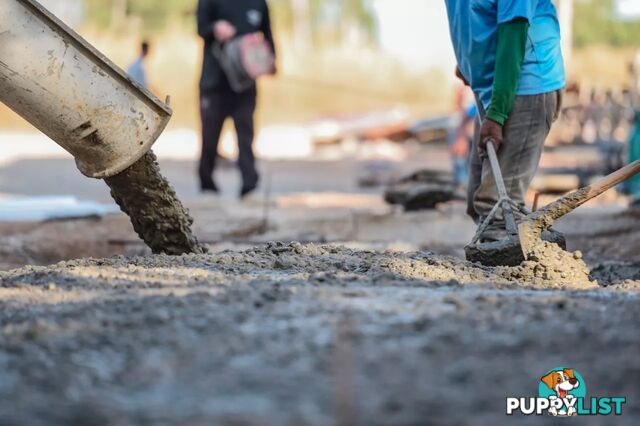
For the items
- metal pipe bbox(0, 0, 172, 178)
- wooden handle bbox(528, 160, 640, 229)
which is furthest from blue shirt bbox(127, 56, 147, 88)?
wooden handle bbox(528, 160, 640, 229)

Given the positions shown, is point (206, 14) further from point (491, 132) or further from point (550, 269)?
point (550, 269)

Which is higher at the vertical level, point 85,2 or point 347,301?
point 85,2

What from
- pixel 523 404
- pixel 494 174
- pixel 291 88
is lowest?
pixel 523 404

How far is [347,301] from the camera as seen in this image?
3.72m

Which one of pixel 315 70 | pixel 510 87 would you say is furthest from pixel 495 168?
pixel 315 70

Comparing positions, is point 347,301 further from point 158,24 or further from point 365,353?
point 158,24

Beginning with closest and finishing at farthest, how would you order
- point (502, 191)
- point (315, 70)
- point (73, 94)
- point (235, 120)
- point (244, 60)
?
point (73, 94) → point (502, 191) → point (244, 60) → point (235, 120) → point (315, 70)

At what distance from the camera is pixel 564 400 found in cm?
297

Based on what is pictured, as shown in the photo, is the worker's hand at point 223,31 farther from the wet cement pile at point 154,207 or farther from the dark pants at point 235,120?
the wet cement pile at point 154,207

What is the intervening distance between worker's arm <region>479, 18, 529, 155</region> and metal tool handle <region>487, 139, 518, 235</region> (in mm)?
64

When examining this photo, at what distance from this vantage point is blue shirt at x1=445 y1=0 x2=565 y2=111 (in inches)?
219

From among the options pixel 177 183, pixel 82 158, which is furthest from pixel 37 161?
pixel 82 158

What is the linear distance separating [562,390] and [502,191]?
2432 millimetres

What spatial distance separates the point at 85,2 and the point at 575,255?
58.8 metres
